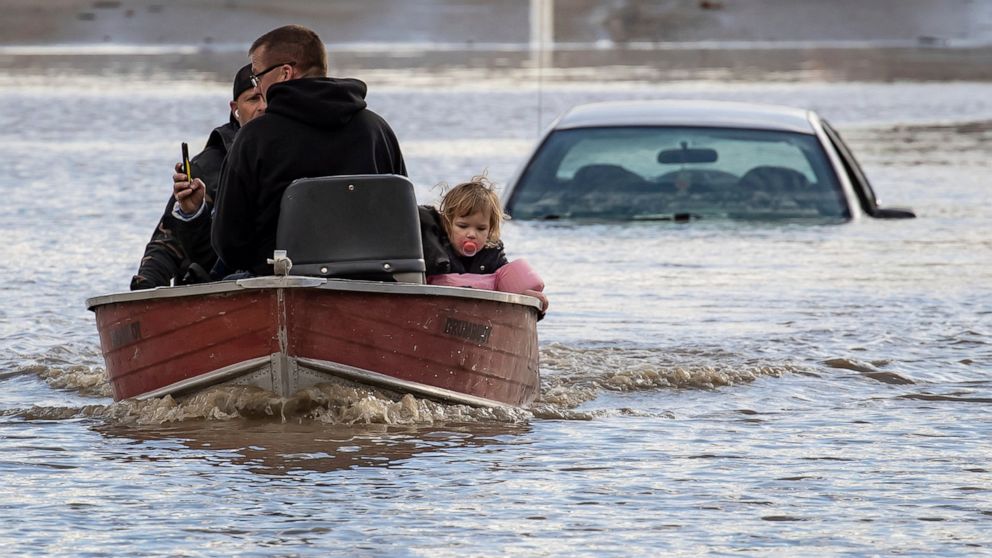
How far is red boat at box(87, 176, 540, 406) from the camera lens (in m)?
8.08

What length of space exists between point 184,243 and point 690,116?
562 centimetres

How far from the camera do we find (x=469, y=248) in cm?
873

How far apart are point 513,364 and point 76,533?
2.25 m

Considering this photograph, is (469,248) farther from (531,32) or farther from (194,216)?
(531,32)

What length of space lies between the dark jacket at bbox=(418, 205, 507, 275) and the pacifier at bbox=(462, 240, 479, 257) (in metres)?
0.04

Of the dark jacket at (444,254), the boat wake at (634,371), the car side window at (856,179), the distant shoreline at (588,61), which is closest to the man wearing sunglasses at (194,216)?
the dark jacket at (444,254)

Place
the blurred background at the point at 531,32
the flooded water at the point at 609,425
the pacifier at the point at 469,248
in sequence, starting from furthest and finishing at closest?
the blurred background at the point at 531,32 < the pacifier at the point at 469,248 < the flooded water at the point at 609,425

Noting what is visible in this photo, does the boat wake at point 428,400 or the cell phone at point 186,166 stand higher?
the cell phone at point 186,166

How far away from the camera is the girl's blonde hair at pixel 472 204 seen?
339 inches

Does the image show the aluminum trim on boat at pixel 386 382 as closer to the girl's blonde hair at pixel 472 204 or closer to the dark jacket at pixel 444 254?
the dark jacket at pixel 444 254

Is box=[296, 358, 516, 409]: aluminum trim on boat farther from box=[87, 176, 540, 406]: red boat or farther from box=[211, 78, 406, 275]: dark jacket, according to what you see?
box=[211, 78, 406, 275]: dark jacket

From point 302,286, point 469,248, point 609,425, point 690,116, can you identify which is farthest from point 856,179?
point 302,286

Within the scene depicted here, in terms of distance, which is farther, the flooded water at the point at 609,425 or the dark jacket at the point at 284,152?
the dark jacket at the point at 284,152

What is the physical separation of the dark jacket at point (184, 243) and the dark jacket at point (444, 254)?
898 mm
